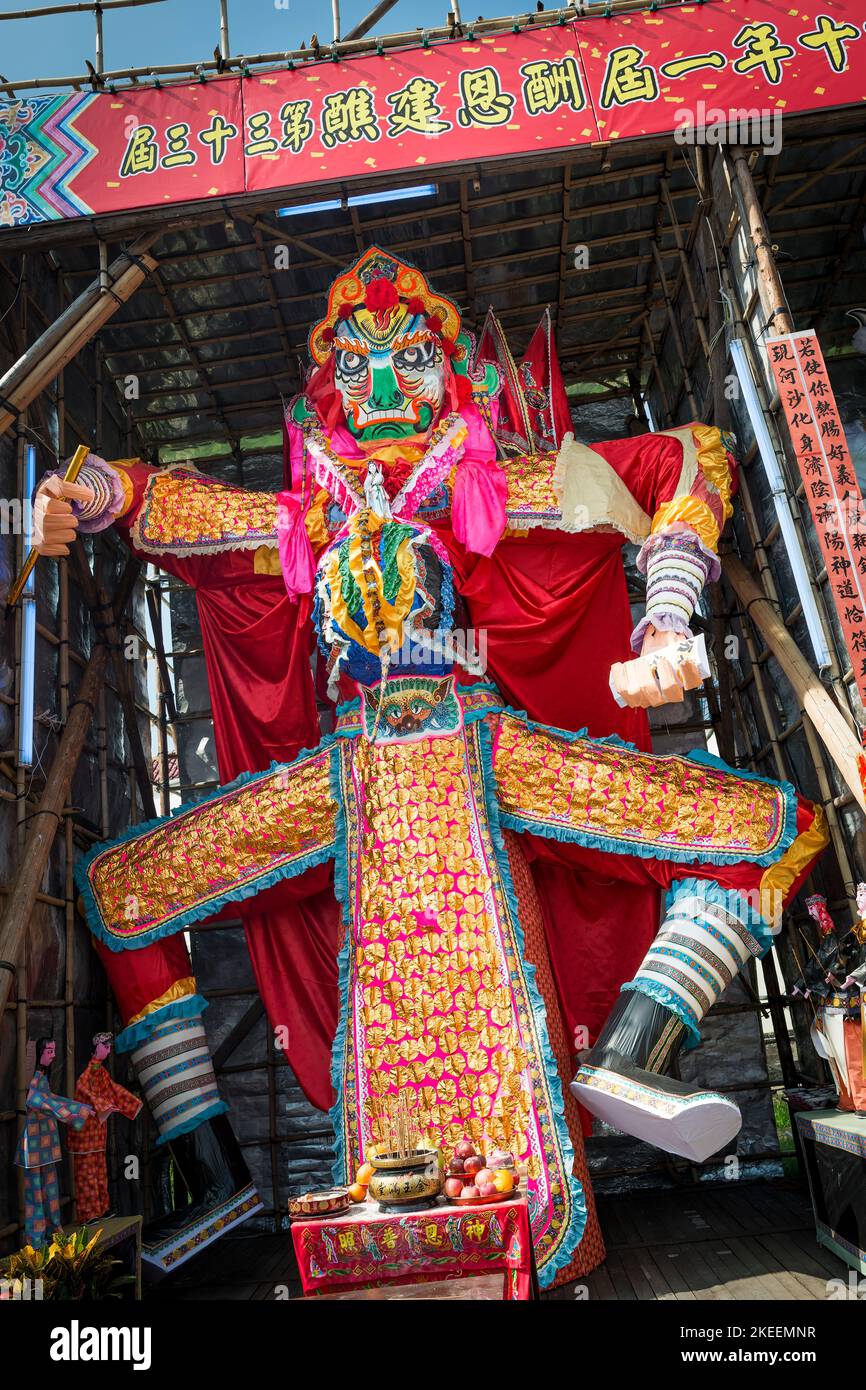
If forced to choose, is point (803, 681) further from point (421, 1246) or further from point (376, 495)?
point (421, 1246)

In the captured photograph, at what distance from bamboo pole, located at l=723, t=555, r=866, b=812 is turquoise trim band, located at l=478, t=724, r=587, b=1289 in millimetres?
1261

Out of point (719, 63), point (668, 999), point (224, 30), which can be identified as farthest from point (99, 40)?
point (668, 999)

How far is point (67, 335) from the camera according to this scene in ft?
15.9

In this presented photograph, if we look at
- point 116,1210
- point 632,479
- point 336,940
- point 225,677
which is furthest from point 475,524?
point 116,1210

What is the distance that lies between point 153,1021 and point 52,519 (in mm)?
2092

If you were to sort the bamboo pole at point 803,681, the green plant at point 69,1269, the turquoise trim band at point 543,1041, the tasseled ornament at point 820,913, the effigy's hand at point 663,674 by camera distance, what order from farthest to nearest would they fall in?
1. the tasseled ornament at point 820,913
2. the bamboo pole at point 803,681
3. the effigy's hand at point 663,674
4. the turquoise trim band at point 543,1041
5. the green plant at point 69,1269

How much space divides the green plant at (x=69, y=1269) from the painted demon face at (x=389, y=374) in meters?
3.27

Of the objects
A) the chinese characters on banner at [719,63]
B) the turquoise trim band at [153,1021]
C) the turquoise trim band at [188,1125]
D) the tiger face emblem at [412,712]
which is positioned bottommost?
the turquoise trim band at [188,1125]

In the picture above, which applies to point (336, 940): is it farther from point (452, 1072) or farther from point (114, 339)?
point (114, 339)

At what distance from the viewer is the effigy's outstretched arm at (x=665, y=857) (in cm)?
394

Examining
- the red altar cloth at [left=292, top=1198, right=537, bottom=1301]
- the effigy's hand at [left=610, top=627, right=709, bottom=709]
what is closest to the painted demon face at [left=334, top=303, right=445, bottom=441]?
the effigy's hand at [left=610, top=627, right=709, bottom=709]

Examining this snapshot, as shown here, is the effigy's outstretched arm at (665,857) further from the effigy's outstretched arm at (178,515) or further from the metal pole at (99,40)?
the metal pole at (99,40)

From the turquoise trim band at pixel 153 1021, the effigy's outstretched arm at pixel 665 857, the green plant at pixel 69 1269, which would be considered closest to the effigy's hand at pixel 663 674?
the effigy's outstretched arm at pixel 665 857

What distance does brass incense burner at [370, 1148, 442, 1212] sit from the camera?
3320 millimetres
